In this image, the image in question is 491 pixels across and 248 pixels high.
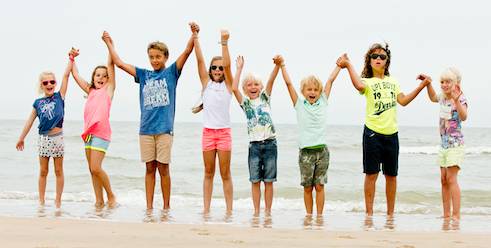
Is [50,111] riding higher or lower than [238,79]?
lower

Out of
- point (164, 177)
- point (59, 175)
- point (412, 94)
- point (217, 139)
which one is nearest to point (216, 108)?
point (217, 139)

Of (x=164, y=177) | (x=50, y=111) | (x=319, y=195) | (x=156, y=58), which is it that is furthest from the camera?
(x=50, y=111)

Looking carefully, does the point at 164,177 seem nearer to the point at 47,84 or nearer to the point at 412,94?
the point at 47,84

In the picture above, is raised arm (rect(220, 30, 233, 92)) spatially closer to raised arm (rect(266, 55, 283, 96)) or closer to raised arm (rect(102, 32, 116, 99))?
raised arm (rect(266, 55, 283, 96))

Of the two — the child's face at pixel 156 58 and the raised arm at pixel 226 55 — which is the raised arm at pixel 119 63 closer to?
the child's face at pixel 156 58

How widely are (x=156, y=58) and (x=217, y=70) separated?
30.4 inches

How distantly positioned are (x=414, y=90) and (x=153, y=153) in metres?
3.13

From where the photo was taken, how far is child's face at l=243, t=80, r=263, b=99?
7.87 meters

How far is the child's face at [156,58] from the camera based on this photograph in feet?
26.3

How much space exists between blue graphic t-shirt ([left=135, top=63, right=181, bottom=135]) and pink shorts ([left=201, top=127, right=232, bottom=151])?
1.46 ft

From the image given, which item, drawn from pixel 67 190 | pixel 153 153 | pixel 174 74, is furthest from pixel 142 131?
pixel 67 190

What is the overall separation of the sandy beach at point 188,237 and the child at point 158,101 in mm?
1568

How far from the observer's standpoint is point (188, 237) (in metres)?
5.60

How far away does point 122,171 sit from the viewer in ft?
59.2
